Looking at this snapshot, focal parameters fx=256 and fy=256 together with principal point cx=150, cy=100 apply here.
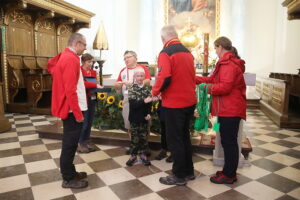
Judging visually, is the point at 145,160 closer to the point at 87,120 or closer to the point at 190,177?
the point at 190,177

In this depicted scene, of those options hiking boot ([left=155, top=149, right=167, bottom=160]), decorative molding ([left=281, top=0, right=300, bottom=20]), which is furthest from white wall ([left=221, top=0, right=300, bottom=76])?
hiking boot ([left=155, top=149, right=167, bottom=160])

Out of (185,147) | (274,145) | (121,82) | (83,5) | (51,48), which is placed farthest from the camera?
(83,5)

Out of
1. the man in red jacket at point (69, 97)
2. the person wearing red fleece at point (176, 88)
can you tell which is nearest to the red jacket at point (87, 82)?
the man in red jacket at point (69, 97)

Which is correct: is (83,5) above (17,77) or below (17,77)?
above

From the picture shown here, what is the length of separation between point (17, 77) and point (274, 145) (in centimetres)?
605

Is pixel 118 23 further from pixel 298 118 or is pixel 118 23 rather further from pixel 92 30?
pixel 298 118

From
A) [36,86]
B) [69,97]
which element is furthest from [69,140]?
[36,86]

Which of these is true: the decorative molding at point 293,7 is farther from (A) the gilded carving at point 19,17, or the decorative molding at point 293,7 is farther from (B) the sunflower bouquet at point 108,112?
(A) the gilded carving at point 19,17

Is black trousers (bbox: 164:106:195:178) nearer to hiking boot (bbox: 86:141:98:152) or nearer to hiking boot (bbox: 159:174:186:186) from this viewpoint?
hiking boot (bbox: 159:174:186:186)

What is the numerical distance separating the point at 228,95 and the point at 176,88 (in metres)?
0.53

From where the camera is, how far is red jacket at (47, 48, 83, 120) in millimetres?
2238

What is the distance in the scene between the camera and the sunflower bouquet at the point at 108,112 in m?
4.30

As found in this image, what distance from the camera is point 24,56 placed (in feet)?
23.6

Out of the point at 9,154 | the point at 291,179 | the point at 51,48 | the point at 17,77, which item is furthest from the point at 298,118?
the point at 51,48
